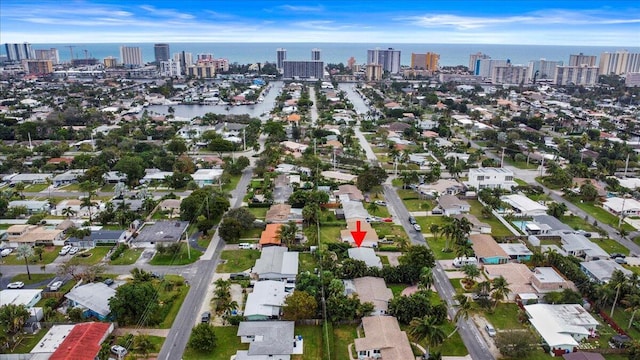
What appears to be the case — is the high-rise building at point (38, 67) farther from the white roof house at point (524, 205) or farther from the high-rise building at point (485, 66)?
the white roof house at point (524, 205)

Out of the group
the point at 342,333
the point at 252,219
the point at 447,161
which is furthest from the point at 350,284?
the point at 447,161

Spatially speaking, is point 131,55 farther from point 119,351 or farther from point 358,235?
point 119,351

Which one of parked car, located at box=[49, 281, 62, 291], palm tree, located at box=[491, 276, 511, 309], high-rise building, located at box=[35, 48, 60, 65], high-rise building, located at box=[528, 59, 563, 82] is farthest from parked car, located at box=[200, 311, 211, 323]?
high-rise building, located at box=[35, 48, 60, 65]

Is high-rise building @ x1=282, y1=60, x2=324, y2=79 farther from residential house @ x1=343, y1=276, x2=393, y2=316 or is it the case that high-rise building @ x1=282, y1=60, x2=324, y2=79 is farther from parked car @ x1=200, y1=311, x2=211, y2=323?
parked car @ x1=200, y1=311, x2=211, y2=323

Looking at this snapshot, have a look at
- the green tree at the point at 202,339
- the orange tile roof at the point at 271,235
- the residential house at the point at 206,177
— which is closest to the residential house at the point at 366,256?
the orange tile roof at the point at 271,235

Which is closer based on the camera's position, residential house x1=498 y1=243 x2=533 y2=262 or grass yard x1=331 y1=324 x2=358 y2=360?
grass yard x1=331 y1=324 x2=358 y2=360
